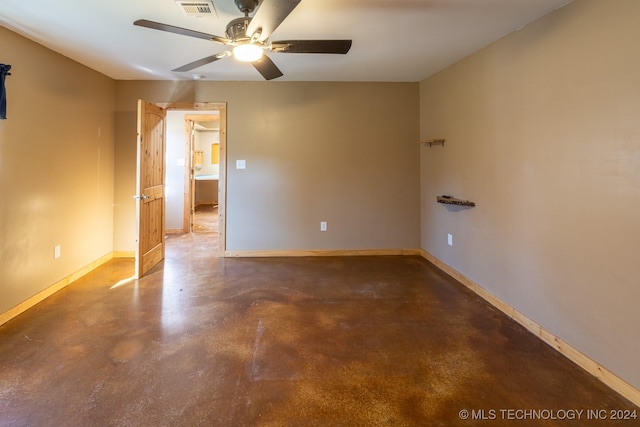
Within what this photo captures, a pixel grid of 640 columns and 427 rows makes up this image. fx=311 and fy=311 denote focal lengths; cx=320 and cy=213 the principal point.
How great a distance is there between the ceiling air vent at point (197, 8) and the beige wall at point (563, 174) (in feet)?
7.89

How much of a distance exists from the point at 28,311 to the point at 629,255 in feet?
14.3

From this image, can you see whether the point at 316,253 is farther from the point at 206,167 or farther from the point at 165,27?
the point at 206,167

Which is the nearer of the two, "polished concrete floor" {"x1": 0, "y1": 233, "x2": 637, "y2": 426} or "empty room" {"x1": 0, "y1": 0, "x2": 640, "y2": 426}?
"polished concrete floor" {"x1": 0, "y1": 233, "x2": 637, "y2": 426}

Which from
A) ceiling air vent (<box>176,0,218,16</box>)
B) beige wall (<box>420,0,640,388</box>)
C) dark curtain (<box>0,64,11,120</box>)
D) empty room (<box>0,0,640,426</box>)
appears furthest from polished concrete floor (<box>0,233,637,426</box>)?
ceiling air vent (<box>176,0,218,16</box>)

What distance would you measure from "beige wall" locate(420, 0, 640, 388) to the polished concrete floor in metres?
0.34

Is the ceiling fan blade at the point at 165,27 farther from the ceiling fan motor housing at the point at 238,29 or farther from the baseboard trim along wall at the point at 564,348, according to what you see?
the baseboard trim along wall at the point at 564,348

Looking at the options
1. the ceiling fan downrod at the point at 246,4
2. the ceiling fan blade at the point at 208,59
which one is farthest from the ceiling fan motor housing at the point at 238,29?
the ceiling fan blade at the point at 208,59

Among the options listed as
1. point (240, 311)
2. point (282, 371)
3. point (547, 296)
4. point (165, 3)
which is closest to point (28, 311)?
point (240, 311)

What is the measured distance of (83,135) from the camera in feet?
11.6

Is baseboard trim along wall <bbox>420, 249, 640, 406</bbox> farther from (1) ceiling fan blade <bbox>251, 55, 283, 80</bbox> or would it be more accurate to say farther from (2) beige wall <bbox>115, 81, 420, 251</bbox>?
(1) ceiling fan blade <bbox>251, 55, 283, 80</bbox>

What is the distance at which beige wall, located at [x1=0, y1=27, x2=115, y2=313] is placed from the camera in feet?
8.45

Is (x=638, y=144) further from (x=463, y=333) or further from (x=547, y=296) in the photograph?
(x=463, y=333)

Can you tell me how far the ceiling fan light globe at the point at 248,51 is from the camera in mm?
2076

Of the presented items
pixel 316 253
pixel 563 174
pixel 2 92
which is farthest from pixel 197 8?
pixel 316 253
